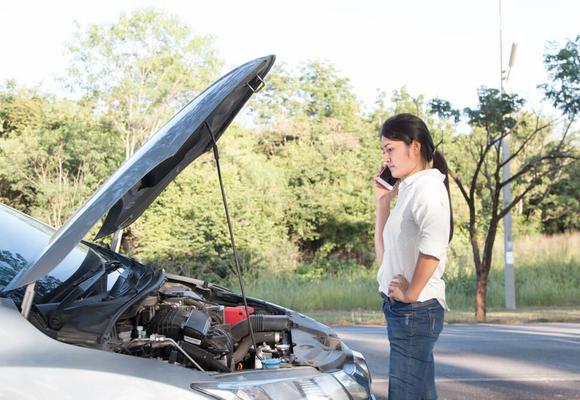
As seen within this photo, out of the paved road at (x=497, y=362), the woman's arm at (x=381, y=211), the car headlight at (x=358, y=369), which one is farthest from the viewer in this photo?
the paved road at (x=497, y=362)

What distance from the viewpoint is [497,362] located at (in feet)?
26.6

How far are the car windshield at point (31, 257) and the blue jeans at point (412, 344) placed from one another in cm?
127

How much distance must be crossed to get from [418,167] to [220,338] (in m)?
1.16

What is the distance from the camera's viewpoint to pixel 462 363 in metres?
7.96

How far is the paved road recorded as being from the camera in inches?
257

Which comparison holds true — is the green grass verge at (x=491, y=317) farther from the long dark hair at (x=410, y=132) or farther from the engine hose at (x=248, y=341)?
the long dark hair at (x=410, y=132)

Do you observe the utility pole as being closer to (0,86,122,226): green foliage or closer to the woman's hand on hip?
the woman's hand on hip

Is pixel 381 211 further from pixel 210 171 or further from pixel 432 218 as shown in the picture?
pixel 210 171

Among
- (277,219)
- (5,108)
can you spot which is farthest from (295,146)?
(5,108)

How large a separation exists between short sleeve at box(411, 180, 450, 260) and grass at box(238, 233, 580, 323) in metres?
12.5

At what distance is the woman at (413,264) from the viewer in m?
3.27

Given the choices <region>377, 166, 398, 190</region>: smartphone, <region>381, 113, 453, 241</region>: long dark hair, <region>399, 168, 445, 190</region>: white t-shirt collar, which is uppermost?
<region>381, 113, 453, 241</region>: long dark hair

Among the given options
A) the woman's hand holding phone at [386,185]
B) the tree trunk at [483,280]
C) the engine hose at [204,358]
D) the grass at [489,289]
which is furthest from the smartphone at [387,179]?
the tree trunk at [483,280]

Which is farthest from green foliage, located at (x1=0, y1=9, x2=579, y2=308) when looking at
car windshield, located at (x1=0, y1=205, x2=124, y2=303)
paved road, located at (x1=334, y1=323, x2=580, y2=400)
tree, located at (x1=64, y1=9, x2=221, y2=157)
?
car windshield, located at (x1=0, y1=205, x2=124, y2=303)
